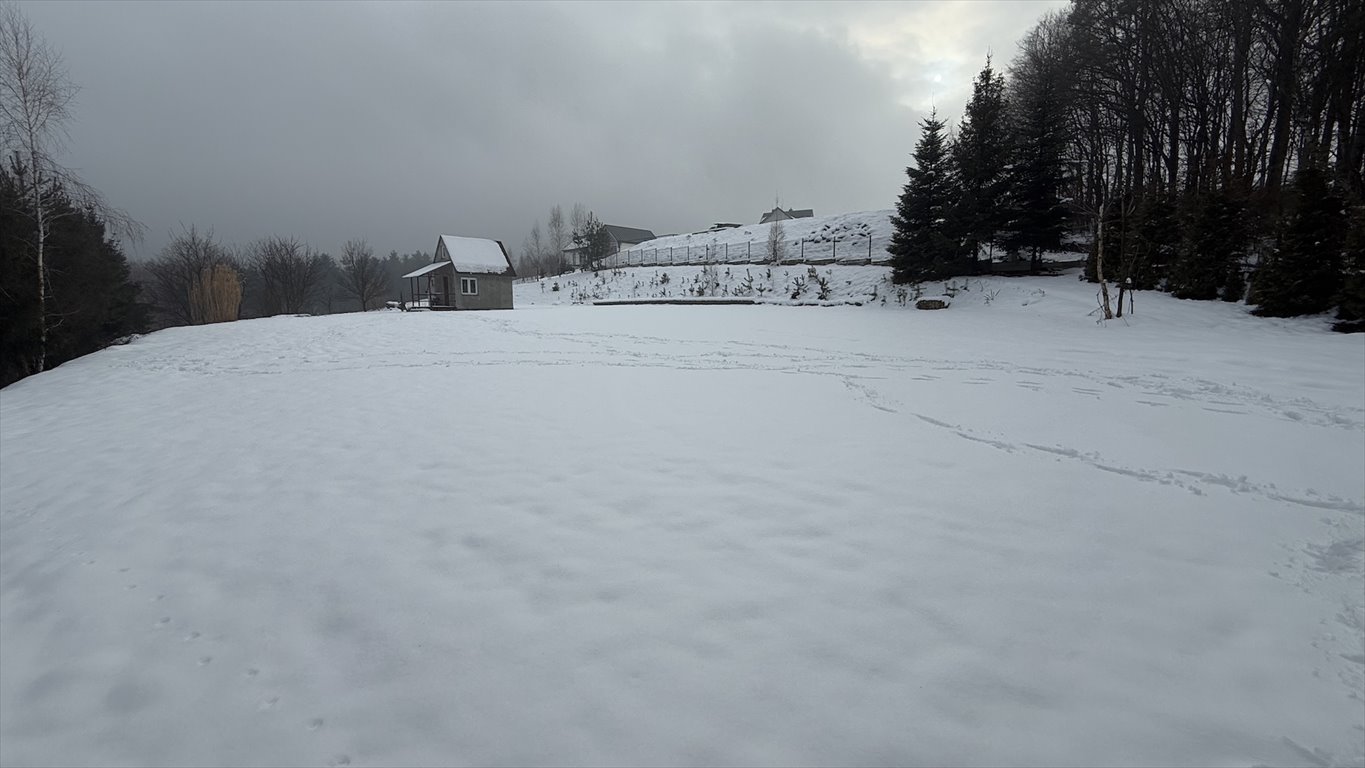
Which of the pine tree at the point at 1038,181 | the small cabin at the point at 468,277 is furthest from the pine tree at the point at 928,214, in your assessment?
the small cabin at the point at 468,277

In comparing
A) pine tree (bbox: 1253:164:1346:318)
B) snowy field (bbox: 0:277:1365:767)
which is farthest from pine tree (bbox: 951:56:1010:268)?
snowy field (bbox: 0:277:1365:767)

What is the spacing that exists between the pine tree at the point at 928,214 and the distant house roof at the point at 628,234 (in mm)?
52261

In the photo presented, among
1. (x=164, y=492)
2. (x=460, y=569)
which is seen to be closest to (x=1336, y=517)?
(x=460, y=569)

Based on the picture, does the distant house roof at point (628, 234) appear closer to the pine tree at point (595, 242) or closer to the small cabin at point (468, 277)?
the pine tree at point (595, 242)

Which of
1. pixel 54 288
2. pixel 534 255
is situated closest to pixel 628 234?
pixel 534 255

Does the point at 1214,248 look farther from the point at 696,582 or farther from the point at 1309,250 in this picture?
the point at 696,582

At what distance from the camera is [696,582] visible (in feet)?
9.11

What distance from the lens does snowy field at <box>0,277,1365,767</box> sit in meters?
1.95

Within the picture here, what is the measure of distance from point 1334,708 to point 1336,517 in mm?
2326

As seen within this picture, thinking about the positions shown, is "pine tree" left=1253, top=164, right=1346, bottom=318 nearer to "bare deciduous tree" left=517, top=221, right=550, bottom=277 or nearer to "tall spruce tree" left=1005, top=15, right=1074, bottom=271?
"tall spruce tree" left=1005, top=15, right=1074, bottom=271

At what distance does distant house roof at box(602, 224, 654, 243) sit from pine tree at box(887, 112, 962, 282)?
171ft

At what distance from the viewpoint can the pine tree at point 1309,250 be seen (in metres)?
11.1

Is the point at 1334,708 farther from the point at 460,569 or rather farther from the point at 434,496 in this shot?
the point at 434,496

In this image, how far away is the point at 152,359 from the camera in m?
11.2
